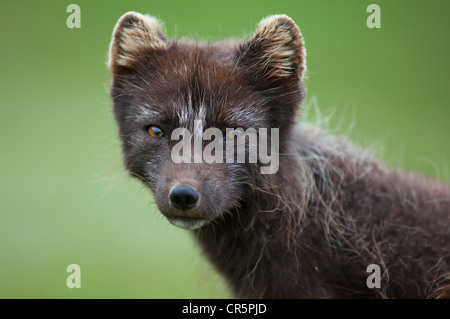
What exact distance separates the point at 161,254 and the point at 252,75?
570 cm

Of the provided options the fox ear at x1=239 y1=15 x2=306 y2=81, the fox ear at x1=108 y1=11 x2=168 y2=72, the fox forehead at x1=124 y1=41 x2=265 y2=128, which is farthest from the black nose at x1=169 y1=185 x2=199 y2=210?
the fox ear at x1=108 y1=11 x2=168 y2=72

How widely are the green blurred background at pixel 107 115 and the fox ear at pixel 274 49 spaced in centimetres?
278

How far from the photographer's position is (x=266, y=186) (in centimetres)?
588

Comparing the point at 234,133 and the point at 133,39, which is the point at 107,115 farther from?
the point at 234,133

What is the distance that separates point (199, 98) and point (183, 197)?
0.92 m

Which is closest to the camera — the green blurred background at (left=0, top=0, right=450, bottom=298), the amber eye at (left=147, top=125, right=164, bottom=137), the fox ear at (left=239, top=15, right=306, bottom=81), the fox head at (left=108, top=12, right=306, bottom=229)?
the fox head at (left=108, top=12, right=306, bottom=229)

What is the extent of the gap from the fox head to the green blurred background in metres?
2.61

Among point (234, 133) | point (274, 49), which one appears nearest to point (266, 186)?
point (234, 133)

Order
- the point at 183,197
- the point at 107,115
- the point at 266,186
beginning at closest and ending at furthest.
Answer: the point at 183,197 → the point at 266,186 → the point at 107,115

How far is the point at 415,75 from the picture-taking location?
56.2 feet

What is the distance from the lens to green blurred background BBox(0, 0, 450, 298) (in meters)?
10.3

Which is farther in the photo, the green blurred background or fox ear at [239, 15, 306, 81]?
the green blurred background

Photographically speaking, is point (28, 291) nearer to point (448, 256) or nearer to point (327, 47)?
point (448, 256)

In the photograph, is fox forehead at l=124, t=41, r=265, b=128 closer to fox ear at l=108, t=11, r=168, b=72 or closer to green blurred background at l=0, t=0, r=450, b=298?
fox ear at l=108, t=11, r=168, b=72
